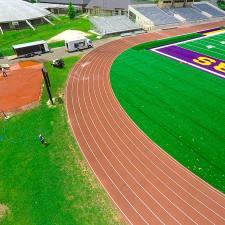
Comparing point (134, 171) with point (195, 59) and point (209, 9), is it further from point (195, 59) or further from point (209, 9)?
point (209, 9)

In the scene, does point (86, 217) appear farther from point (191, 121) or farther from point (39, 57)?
point (39, 57)

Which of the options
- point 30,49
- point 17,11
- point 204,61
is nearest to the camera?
point 204,61

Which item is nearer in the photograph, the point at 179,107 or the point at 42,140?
the point at 42,140

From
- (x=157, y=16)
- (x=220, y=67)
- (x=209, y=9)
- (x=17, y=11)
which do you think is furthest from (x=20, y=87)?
(x=209, y=9)

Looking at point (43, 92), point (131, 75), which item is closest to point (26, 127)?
point (43, 92)

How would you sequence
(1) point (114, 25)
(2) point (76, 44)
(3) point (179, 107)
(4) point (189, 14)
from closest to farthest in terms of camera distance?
(3) point (179, 107) → (2) point (76, 44) → (1) point (114, 25) → (4) point (189, 14)

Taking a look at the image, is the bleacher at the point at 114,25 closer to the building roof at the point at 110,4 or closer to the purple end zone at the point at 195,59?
the building roof at the point at 110,4

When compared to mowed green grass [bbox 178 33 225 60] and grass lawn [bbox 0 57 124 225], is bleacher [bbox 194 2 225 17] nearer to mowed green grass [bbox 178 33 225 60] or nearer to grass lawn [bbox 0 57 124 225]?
mowed green grass [bbox 178 33 225 60]

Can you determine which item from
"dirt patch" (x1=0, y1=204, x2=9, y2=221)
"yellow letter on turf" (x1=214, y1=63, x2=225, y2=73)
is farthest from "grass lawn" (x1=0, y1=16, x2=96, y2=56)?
"dirt patch" (x1=0, y1=204, x2=9, y2=221)

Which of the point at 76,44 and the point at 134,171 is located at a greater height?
the point at 76,44
